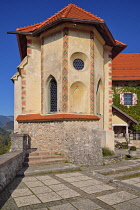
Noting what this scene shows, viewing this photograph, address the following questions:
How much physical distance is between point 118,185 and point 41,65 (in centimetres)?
853

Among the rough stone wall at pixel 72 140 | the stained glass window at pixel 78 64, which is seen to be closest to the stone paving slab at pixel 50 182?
the rough stone wall at pixel 72 140

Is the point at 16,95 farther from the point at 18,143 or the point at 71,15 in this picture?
the point at 71,15

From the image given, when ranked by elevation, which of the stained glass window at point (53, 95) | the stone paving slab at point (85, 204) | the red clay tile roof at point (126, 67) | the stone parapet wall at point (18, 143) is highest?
the red clay tile roof at point (126, 67)

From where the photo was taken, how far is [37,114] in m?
11.9

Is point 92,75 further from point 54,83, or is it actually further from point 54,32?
point 54,32

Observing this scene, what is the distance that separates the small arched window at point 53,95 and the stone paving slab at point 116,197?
692 centimetres

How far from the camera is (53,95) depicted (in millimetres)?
11797

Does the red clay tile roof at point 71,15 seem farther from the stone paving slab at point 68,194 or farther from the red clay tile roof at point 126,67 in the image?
the red clay tile roof at point 126,67

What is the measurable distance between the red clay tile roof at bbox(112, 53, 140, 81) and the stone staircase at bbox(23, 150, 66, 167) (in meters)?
12.8

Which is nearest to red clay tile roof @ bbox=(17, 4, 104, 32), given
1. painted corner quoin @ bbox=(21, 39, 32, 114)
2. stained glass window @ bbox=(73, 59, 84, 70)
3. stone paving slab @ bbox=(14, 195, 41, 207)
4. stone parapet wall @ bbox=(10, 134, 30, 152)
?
painted corner quoin @ bbox=(21, 39, 32, 114)

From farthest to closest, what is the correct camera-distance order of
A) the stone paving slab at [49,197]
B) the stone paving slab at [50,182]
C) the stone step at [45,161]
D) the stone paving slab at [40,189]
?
the stone step at [45,161] → the stone paving slab at [50,182] → the stone paving slab at [40,189] → the stone paving slab at [49,197]

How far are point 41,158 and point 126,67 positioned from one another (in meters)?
16.3

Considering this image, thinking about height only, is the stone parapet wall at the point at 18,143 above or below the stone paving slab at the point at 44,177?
above

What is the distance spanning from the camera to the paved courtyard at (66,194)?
4.61 m
